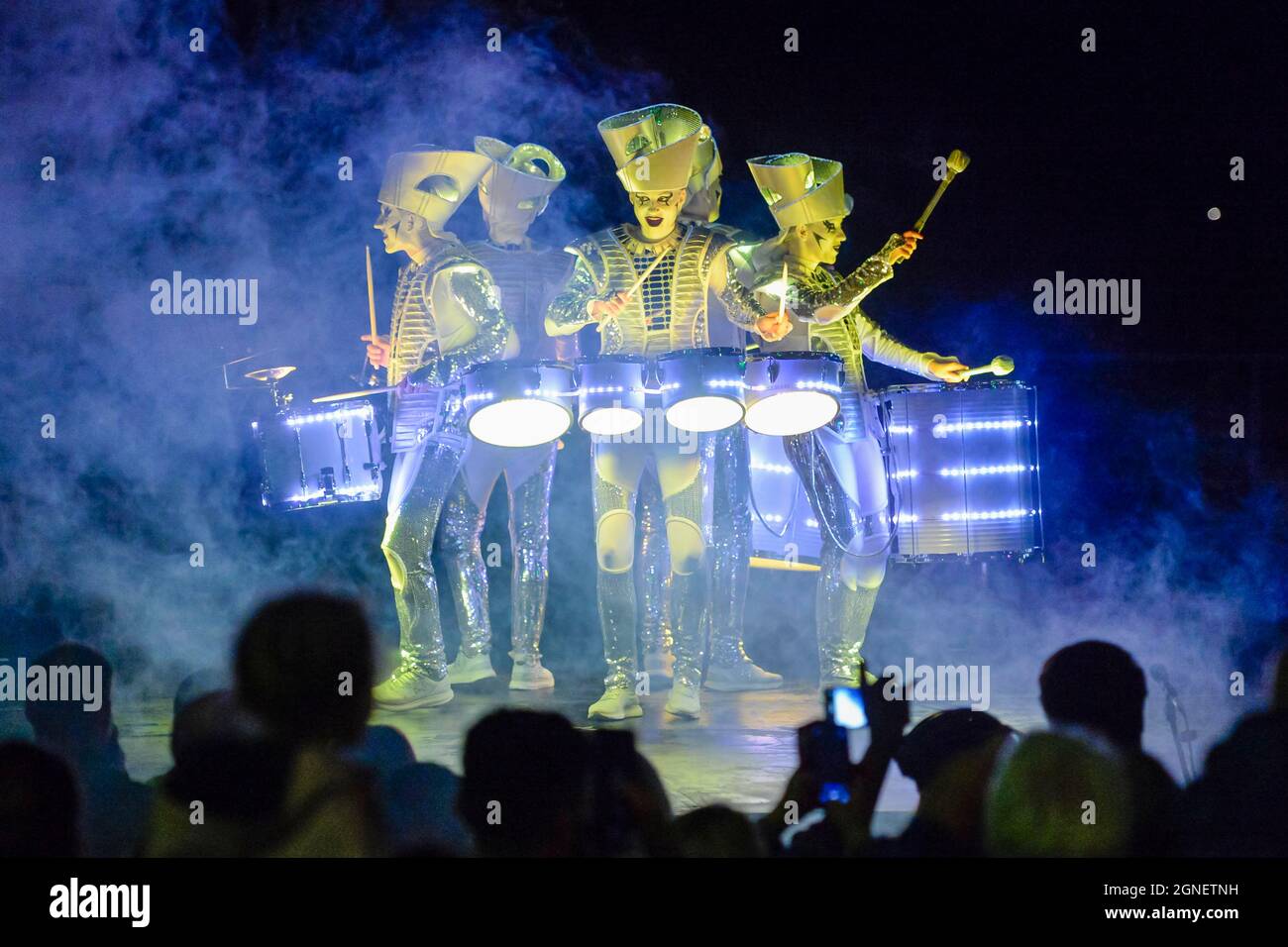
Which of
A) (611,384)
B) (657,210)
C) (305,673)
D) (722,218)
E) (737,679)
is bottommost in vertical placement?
(737,679)

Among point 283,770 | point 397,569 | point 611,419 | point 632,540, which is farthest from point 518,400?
point 283,770

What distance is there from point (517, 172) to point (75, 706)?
8.43ft

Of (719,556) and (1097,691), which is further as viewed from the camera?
(719,556)

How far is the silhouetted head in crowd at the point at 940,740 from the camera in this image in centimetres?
494

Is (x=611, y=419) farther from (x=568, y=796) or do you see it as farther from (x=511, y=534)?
(x=568, y=796)

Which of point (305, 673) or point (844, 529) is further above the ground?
point (844, 529)

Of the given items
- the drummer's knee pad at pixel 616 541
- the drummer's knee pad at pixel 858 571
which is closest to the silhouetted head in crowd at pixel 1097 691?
the drummer's knee pad at pixel 858 571

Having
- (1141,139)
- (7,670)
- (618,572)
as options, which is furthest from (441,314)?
(1141,139)

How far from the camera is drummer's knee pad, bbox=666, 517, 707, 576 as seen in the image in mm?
5832

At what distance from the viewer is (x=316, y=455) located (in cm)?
605

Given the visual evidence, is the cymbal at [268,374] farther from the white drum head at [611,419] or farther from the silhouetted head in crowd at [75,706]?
the white drum head at [611,419]

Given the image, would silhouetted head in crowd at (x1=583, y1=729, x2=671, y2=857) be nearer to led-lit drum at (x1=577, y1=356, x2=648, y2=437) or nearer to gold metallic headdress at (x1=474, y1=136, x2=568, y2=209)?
led-lit drum at (x1=577, y1=356, x2=648, y2=437)

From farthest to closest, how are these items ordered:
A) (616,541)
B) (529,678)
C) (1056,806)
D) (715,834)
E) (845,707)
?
(529,678) < (616,541) < (845,707) < (1056,806) < (715,834)

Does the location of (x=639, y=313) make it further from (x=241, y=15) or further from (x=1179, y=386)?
(x=1179, y=386)
